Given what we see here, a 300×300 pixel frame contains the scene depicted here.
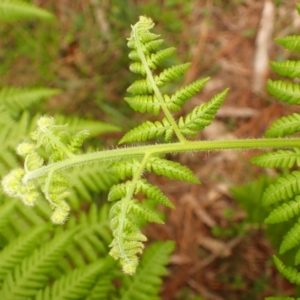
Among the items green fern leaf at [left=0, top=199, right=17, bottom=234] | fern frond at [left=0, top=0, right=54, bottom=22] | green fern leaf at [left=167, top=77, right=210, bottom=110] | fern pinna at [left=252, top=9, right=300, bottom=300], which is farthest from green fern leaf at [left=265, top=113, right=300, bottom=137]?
fern frond at [left=0, top=0, right=54, bottom=22]

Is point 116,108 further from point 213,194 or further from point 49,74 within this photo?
point 213,194

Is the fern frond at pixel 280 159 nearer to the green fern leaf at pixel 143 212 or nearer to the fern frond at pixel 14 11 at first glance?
the green fern leaf at pixel 143 212

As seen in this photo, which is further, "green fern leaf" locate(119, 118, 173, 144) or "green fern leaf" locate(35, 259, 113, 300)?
"green fern leaf" locate(35, 259, 113, 300)

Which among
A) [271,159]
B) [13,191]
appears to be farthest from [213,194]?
[13,191]

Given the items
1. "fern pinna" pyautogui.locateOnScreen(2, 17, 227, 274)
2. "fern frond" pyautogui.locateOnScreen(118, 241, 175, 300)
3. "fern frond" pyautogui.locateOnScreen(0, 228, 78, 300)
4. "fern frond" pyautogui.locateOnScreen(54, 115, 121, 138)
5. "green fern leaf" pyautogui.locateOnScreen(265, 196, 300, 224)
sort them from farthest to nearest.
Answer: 1. "fern frond" pyautogui.locateOnScreen(54, 115, 121, 138)
2. "fern frond" pyautogui.locateOnScreen(118, 241, 175, 300)
3. "fern frond" pyautogui.locateOnScreen(0, 228, 78, 300)
4. "green fern leaf" pyautogui.locateOnScreen(265, 196, 300, 224)
5. "fern pinna" pyautogui.locateOnScreen(2, 17, 227, 274)

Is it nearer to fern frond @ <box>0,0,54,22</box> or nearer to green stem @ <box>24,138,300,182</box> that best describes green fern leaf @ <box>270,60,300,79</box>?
green stem @ <box>24,138,300,182</box>

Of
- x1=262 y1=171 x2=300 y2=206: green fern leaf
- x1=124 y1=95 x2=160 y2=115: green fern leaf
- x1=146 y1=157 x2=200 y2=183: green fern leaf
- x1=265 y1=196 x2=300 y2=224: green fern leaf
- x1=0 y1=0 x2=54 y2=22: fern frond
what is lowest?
x1=146 y1=157 x2=200 y2=183: green fern leaf

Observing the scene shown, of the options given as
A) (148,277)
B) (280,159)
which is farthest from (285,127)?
(148,277)
